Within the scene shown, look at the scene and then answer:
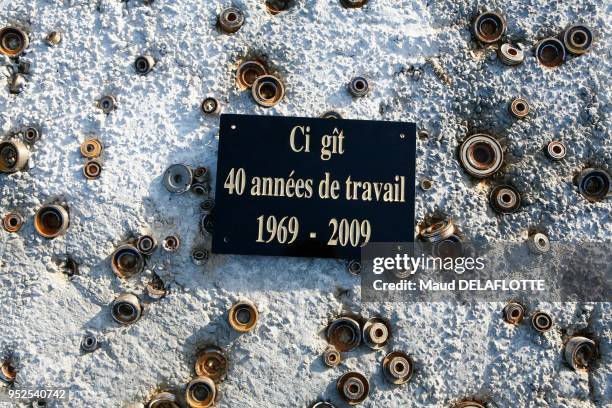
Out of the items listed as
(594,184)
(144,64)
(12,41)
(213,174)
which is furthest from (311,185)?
(12,41)

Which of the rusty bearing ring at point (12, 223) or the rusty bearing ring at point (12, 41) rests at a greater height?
the rusty bearing ring at point (12, 41)

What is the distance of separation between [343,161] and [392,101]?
15.3 inches

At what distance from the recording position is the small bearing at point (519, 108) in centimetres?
251

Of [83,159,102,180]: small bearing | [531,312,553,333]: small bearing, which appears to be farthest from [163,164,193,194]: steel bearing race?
[531,312,553,333]: small bearing

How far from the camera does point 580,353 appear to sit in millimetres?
2383

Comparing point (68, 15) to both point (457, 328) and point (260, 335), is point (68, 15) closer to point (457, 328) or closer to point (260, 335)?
point (260, 335)

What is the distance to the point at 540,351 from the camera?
236cm

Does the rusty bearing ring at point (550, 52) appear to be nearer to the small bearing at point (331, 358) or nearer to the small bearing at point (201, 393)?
the small bearing at point (331, 358)

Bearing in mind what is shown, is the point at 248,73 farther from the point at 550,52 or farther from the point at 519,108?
the point at 550,52

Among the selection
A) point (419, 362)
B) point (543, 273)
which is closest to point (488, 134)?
point (543, 273)

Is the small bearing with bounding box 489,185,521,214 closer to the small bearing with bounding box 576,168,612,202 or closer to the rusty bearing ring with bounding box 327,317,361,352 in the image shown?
the small bearing with bounding box 576,168,612,202

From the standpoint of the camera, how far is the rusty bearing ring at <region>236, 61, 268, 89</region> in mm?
2502

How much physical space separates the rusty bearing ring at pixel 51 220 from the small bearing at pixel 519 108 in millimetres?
2200

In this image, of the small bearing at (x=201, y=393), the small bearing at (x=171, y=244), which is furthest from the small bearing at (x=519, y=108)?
the small bearing at (x=201, y=393)
